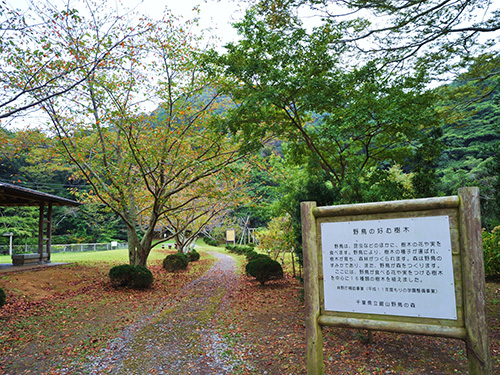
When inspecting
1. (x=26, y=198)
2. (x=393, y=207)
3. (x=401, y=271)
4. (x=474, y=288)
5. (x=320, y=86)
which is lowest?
(x=474, y=288)

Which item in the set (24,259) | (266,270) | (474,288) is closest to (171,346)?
(474,288)

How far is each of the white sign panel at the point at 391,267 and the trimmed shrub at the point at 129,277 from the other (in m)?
7.88

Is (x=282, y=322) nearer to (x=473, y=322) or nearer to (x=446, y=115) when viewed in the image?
(x=473, y=322)

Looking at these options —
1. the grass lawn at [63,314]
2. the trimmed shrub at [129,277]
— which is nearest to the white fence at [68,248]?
the grass lawn at [63,314]

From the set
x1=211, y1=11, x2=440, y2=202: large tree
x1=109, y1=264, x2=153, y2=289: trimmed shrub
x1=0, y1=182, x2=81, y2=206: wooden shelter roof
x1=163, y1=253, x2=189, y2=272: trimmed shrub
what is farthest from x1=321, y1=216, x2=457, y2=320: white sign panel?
x1=0, y1=182, x2=81, y2=206: wooden shelter roof

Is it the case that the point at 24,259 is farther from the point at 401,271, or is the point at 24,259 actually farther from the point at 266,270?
the point at 401,271

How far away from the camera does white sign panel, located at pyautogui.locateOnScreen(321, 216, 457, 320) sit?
2463mm

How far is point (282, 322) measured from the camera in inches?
247

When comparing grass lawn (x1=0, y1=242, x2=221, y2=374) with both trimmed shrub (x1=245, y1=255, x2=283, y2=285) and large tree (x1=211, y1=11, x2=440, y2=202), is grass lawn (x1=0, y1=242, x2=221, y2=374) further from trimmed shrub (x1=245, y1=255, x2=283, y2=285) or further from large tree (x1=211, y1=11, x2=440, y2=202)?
large tree (x1=211, y1=11, x2=440, y2=202)

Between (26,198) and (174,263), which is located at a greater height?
(26,198)

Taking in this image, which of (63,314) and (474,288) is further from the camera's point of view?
(63,314)

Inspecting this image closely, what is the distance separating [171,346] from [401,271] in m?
4.00

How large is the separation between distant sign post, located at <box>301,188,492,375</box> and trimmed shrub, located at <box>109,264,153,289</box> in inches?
302

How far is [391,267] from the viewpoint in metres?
2.61
